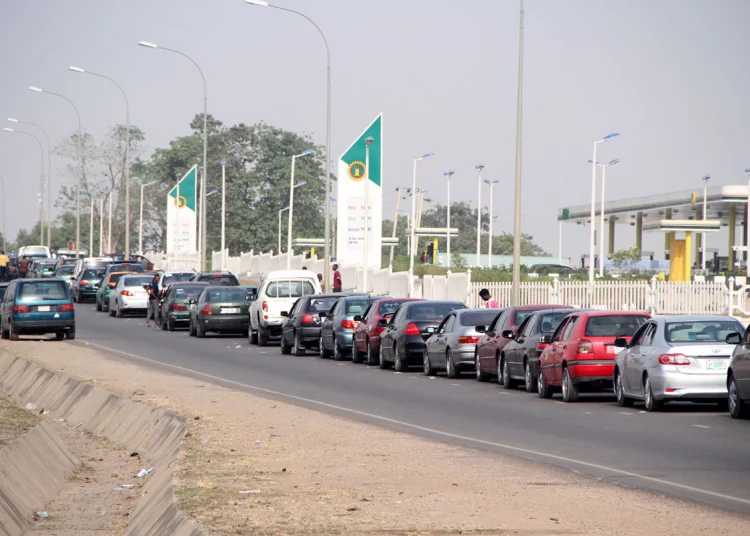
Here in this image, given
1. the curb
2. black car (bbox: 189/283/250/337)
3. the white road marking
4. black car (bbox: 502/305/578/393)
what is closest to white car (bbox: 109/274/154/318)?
black car (bbox: 189/283/250/337)

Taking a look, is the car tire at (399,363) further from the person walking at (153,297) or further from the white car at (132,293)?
the white car at (132,293)

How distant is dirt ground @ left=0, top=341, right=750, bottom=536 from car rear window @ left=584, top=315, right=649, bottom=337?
229 inches

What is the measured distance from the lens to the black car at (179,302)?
44250mm

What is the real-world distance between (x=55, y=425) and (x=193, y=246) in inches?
2222

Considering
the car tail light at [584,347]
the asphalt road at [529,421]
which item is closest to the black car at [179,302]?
the asphalt road at [529,421]

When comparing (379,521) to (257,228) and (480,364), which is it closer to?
(480,364)

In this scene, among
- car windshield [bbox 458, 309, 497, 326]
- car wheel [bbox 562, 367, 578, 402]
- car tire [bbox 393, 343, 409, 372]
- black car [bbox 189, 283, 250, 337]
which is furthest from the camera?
black car [bbox 189, 283, 250, 337]

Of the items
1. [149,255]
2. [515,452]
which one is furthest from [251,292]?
[149,255]

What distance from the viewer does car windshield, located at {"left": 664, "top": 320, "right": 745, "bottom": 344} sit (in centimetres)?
1897

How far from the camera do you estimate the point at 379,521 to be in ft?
30.4

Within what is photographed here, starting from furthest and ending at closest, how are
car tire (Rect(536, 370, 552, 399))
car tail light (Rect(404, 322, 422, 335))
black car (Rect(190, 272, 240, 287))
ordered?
black car (Rect(190, 272, 240, 287))
car tail light (Rect(404, 322, 422, 335))
car tire (Rect(536, 370, 552, 399))

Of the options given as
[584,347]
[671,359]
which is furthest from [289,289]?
[671,359]

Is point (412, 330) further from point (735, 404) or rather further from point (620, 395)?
point (735, 404)

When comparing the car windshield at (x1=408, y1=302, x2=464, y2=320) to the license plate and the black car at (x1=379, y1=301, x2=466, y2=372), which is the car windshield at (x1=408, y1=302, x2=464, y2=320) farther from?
the license plate
